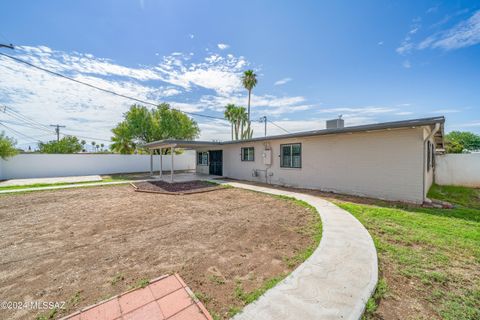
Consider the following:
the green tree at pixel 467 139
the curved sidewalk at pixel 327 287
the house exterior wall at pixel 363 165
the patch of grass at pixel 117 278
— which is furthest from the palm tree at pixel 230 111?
the green tree at pixel 467 139

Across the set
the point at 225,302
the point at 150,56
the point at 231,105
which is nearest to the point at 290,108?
the point at 231,105

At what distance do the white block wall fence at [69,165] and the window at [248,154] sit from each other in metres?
11.8

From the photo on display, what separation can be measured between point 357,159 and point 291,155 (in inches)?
119

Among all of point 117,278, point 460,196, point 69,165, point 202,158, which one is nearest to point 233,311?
point 117,278

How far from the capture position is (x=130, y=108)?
19516 mm

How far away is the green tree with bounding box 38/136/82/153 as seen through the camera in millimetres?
27562

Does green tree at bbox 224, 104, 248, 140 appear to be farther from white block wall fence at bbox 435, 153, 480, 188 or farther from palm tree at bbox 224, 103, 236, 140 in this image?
white block wall fence at bbox 435, 153, 480, 188

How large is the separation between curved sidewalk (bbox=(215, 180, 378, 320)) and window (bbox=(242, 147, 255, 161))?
877 centimetres

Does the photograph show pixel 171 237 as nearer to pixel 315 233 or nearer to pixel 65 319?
pixel 65 319

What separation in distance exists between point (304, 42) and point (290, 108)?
9.66 meters

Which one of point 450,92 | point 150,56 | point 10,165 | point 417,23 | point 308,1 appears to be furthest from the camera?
point 10,165

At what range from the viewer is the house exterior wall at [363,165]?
20.3 feet

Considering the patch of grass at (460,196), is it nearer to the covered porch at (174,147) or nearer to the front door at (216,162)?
the covered porch at (174,147)

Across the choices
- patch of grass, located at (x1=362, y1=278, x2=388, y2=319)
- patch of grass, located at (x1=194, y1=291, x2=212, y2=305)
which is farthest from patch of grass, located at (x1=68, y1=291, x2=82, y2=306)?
patch of grass, located at (x1=362, y1=278, x2=388, y2=319)
